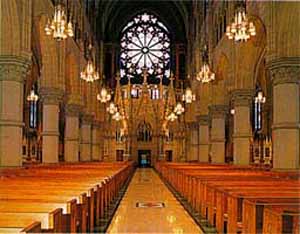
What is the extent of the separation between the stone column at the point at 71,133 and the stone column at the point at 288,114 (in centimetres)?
1754

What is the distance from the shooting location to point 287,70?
18078 millimetres

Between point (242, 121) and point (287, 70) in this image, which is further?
point (242, 121)

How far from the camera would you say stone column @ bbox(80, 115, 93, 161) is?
41.1m

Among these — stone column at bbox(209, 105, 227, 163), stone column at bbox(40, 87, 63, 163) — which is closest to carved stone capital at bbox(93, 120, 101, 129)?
stone column at bbox(209, 105, 227, 163)

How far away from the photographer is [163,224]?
486 inches

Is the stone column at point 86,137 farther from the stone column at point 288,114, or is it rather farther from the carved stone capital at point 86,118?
the stone column at point 288,114

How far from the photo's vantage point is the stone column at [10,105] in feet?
58.9

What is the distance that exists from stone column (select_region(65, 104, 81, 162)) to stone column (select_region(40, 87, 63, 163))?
21.5 feet

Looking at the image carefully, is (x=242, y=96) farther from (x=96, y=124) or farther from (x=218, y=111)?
(x=96, y=124)

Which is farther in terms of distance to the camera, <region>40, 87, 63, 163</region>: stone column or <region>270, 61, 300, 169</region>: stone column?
<region>40, 87, 63, 163</region>: stone column

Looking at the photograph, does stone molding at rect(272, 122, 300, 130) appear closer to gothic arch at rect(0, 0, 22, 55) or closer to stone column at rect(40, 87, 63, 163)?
gothic arch at rect(0, 0, 22, 55)

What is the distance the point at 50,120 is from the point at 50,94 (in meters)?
1.24

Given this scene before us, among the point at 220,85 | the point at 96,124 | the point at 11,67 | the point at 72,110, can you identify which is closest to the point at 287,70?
the point at 11,67

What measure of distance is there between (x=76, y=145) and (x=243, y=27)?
18.8 metres
